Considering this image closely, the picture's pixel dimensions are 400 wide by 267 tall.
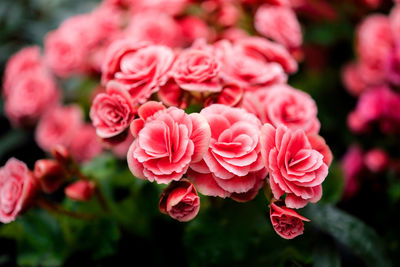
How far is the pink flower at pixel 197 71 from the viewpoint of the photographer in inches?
20.9

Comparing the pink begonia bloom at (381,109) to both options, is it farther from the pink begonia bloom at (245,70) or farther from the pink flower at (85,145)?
the pink flower at (85,145)

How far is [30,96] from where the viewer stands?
96 cm

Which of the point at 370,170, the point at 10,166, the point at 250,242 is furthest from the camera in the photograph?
the point at 370,170

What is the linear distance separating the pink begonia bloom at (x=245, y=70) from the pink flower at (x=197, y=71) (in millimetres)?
35

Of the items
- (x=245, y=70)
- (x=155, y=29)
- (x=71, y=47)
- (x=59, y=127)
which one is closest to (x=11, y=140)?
(x=59, y=127)

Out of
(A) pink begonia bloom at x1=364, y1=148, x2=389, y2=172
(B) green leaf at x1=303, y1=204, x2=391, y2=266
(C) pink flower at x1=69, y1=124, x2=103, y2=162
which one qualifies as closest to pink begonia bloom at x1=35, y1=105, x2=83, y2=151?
(C) pink flower at x1=69, y1=124, x2=103, y2=162

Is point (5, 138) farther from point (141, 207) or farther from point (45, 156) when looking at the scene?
point (141, 207)

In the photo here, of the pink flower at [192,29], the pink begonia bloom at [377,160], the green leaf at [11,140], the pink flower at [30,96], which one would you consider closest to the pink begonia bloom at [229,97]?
the pink flower at [192,29]

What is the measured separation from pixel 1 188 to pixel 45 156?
66 cm

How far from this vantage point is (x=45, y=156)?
1.20 m

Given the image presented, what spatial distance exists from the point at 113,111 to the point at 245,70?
225 millimetres

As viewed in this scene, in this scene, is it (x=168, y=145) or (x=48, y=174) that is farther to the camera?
(x=48, y=174)

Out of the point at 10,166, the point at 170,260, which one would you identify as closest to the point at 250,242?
the point at 170,260

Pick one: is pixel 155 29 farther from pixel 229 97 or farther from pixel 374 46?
pixel 374 46
